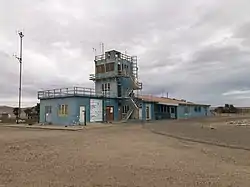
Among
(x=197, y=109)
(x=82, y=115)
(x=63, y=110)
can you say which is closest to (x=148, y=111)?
(x=82, y=115)

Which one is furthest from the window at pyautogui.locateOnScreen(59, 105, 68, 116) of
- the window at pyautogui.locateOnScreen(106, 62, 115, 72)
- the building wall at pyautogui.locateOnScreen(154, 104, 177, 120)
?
the building wall at pyautogui.locateOnScreen(154, 104, 177, 120)

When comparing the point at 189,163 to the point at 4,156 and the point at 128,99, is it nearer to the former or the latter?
the point at 4,156

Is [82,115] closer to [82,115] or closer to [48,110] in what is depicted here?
Answer: [82,115]

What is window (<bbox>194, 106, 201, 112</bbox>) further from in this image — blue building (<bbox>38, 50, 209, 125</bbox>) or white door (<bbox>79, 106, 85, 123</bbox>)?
white door (<bbox>79, 106, 85, 123</bbox>)

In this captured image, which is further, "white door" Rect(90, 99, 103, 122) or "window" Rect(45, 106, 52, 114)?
"window" Rect(45, 106, 52, 114)

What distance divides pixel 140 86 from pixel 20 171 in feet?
116

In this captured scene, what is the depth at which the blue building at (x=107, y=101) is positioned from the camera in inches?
1328

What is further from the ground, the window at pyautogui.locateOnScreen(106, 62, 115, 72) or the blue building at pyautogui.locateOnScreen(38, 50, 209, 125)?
the window at pyautogui.locateOnScreen(106, 62, 115, 72)

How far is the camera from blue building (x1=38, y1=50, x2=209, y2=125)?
33719 millimetres

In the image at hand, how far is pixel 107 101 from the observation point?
38.0m

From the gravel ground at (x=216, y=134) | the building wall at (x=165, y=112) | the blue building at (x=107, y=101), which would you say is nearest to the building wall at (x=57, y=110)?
the blue building at (x=107, y=101)

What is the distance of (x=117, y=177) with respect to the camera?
713 cm

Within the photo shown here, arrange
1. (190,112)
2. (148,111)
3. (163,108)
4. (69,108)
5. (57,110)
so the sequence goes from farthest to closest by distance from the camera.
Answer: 1. (190,112)
2. (163,108)
3. (148,111)
4. (57,110)
5. (69,108)

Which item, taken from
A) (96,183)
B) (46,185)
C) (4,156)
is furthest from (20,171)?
(4,156)
